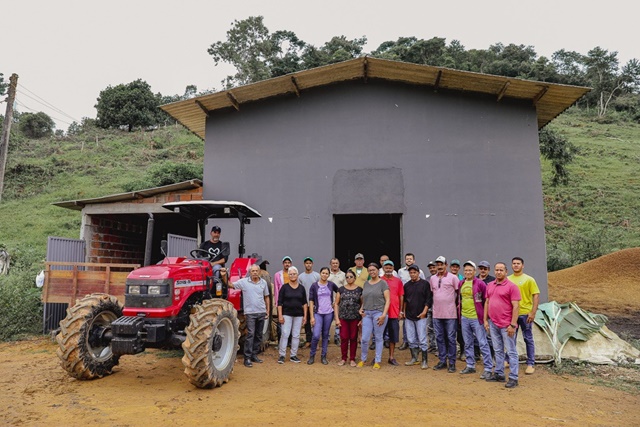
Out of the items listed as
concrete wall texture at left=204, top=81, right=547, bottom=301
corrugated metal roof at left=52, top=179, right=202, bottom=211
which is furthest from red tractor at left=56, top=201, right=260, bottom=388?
corrugated metal roof at left=52, top=179, right=202, bottom=211

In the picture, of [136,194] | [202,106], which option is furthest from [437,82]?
[136,194]

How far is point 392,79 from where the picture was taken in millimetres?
10828

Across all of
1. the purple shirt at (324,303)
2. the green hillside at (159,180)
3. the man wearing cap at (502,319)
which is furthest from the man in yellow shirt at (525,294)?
the green hillside at (159,180)

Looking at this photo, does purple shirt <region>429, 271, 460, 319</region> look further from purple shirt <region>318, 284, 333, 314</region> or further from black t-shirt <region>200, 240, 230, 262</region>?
black t-shirt <region>200, 240, 230, 262</region>

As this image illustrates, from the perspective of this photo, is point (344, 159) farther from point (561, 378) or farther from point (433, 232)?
point (561, 378)

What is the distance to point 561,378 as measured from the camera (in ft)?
22.2

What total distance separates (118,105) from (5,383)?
4309 cm

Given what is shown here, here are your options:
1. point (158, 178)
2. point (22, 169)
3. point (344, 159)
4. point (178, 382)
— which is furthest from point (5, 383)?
point (22, 169)

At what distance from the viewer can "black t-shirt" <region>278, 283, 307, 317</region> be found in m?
7.52

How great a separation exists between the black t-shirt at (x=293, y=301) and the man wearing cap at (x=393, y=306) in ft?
4.69

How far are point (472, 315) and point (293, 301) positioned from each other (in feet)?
9.30

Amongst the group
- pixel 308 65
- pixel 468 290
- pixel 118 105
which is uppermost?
pixel 308 65

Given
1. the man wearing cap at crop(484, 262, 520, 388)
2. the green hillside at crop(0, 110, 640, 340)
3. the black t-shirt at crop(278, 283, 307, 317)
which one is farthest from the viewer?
the green hillside at crop(0, 110, 640, 340)

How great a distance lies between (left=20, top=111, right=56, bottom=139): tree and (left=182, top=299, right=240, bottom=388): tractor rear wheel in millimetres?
49591
